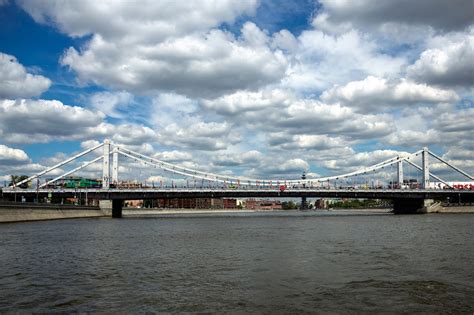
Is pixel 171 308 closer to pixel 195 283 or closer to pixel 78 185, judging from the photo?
pixel 195 283

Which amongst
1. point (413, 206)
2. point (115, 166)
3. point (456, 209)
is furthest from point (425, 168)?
point (115, 166)

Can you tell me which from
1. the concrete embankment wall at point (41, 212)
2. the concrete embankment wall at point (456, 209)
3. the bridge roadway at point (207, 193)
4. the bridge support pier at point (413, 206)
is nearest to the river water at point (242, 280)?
the concrete embankment wall at point (41, 212)

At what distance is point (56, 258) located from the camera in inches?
1069

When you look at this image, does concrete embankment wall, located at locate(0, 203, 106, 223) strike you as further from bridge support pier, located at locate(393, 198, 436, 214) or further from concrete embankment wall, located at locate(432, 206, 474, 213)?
concrete embankment wall, located at locate(432, 206, 474, 213)

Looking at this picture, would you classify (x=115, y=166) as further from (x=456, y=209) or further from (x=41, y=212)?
(x=456, y=209)

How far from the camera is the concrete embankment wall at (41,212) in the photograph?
66938 millimetres

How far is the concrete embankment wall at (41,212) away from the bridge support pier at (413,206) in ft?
258

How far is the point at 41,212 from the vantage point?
81.4 meters

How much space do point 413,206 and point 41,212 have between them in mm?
93005

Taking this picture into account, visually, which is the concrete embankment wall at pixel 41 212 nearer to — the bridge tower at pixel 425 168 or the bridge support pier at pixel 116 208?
the bridge support pier at pixel 116 208

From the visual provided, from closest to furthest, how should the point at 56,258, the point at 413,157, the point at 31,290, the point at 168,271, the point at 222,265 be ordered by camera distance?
the point at 31,290 → the point at 168,271 → the point at 222,265 → the point at 56,258 → the point at 413,157

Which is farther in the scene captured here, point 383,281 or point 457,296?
point 383,281

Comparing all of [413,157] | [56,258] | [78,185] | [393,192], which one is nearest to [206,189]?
[78,185]

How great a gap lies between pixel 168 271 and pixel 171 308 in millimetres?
7553
